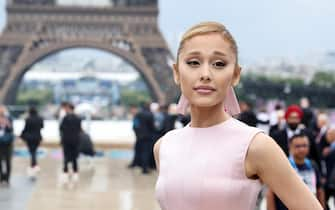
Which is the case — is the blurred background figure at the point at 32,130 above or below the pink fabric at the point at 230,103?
below

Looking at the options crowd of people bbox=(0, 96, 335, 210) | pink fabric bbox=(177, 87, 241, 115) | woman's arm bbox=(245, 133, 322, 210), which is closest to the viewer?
woman's arm bbox=(245, 133, 322, 210)

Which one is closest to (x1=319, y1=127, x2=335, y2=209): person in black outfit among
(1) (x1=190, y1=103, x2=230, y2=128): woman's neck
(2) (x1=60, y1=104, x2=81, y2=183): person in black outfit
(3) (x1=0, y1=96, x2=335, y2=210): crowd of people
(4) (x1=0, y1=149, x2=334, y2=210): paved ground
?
(3) (x1=0, y1=96, x2=335, y2=210): crowd of people

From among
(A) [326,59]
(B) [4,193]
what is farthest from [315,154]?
(A) [326,59]

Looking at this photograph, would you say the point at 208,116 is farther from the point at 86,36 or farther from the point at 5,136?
the point at 86,36

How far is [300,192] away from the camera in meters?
1.86

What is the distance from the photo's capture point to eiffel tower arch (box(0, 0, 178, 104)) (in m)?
45.6

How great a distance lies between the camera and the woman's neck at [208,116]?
199 cm

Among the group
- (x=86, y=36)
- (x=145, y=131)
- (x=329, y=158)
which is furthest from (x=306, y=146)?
(x=86, y=36)

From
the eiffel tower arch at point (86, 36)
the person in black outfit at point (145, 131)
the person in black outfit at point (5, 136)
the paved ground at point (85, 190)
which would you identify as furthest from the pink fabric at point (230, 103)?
the eiffel tower arch at point (86, 36)

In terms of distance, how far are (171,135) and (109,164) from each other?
13781 mm

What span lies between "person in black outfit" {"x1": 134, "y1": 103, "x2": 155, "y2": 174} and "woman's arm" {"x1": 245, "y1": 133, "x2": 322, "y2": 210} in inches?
463

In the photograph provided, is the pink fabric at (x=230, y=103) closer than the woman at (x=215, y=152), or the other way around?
the woman at (x=215, y=152)

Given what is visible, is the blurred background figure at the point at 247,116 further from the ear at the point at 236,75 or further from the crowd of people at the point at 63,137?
the ear at the point at 236,75

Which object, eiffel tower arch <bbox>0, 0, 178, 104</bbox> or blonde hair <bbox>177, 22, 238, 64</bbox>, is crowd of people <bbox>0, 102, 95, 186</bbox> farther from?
eiffel tower arch <bbox>0, 0, 178, 104</bbox>
